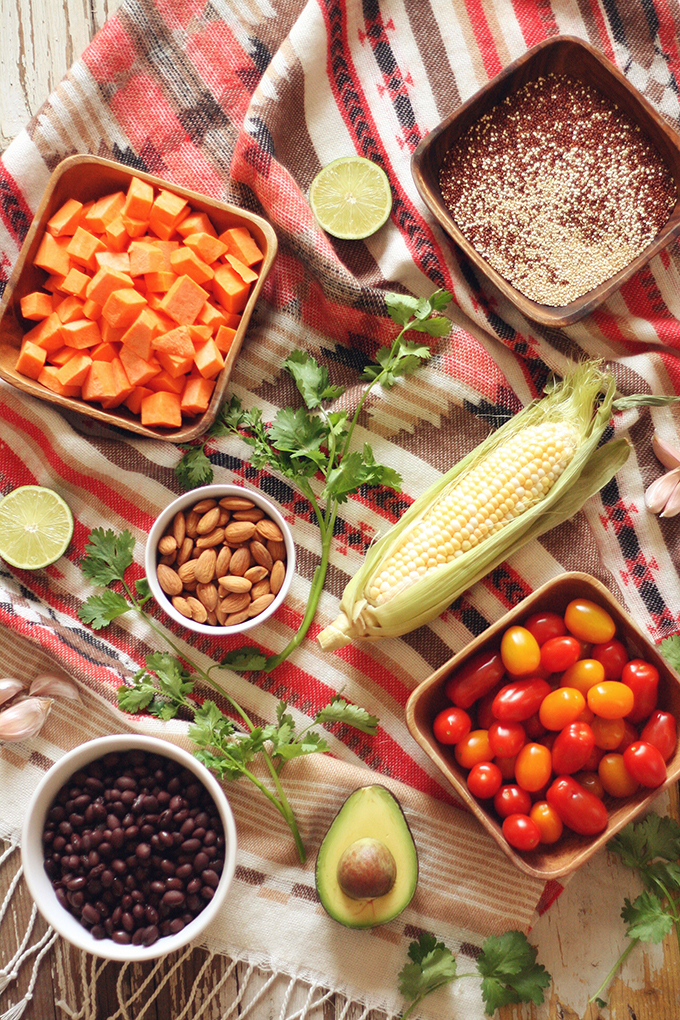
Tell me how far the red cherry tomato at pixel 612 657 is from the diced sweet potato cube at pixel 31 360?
1699mm

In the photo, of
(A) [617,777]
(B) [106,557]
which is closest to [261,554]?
(B) [106,557]

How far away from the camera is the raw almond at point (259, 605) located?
7.04 ft

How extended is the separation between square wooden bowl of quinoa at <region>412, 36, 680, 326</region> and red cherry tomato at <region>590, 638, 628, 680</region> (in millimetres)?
909

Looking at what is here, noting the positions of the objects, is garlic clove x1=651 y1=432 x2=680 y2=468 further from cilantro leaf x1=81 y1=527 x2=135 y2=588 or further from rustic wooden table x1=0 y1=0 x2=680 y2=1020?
cilantro leaf x1=81 y1=527 x2=135 y2=588

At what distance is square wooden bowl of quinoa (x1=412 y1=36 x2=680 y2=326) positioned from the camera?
7.32ft

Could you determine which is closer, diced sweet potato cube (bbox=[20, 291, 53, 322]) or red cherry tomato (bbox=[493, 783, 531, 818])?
red cherry tomato (bbox=[493, 783, 531, 818])

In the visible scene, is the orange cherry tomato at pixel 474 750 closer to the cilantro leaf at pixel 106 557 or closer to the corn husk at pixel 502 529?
the corn husk at pixel 502 529

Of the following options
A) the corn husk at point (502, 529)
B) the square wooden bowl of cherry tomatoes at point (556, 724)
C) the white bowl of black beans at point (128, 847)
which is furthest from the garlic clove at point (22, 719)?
the square wooden bowl of cherry tomatoes at point (556, 724)

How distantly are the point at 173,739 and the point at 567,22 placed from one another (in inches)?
92.8

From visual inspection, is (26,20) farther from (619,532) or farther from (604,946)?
(604,946)

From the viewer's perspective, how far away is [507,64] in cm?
236

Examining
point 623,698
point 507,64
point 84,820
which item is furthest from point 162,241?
point 623,698

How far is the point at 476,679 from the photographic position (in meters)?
2.11

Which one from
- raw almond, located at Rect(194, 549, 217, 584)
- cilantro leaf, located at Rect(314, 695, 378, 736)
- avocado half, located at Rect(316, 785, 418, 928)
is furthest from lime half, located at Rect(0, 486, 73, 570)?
avocado half, located at Rect(316, 785, 418, 928)
